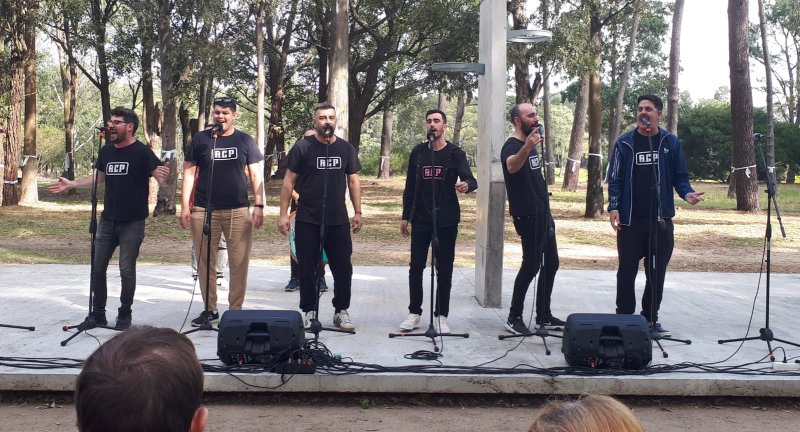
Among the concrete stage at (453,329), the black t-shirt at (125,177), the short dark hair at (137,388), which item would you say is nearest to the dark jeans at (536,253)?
the concrete stage at (453,329)

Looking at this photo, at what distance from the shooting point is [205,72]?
24.2 m

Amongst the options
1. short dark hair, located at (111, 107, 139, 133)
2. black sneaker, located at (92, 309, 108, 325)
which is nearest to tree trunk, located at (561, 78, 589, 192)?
short dark hair, located at (111, 107, 139, 133)

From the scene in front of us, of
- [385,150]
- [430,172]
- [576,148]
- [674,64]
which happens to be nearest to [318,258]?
[430,172]

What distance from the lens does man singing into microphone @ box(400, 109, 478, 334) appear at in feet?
23.4

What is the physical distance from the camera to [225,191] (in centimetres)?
720

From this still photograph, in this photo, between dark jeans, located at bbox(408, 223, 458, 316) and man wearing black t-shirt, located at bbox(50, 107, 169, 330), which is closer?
man wearing black t-shirt, located at bbox(50, 107, 169, 330)

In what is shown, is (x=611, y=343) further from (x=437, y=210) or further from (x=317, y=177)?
(x=317, y=177)

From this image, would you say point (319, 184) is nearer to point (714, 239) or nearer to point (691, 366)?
point (691, 366)

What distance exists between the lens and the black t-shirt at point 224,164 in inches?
281

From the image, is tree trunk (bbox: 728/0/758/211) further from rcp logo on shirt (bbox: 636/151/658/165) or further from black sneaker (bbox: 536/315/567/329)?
rcp logo on shirt (bbox: 636/151/658/165)

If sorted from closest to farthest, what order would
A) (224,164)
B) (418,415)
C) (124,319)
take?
(418,415) → (224,164) → (124,319)

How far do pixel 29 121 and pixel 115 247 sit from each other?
21405mm

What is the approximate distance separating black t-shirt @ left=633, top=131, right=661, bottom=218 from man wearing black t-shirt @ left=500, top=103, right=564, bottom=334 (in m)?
0.72

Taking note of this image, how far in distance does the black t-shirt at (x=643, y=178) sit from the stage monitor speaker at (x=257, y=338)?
9.84 feet
